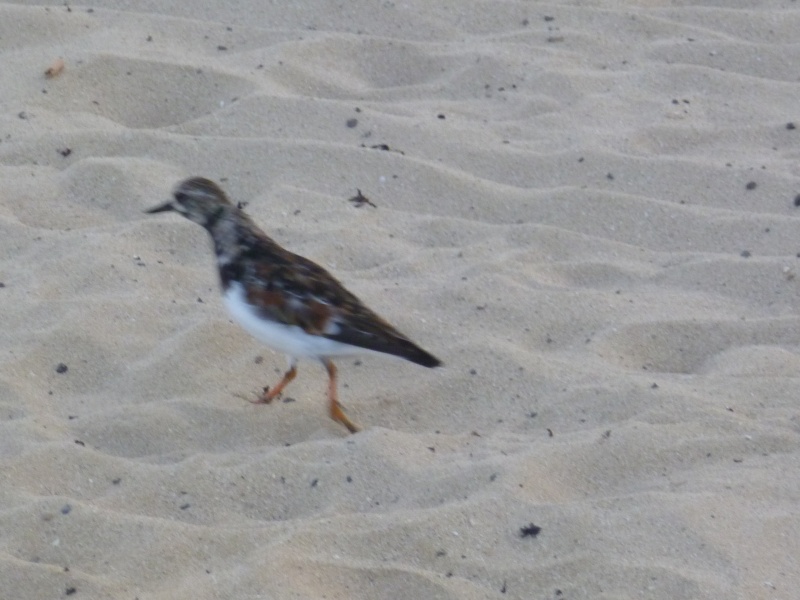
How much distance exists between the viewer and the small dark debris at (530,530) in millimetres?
3828

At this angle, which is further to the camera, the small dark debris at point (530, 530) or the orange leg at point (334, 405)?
the orange leg at point (334, 405)

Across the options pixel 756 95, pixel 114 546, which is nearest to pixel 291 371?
pixel 114 546

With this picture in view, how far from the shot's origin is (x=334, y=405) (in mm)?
4652

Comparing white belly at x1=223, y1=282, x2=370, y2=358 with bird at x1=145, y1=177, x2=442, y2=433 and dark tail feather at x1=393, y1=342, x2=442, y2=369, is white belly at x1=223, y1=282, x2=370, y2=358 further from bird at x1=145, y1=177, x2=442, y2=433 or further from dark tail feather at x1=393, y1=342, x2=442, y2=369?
dark tail feather at x1=393, y1=342, x2=442, y2=369

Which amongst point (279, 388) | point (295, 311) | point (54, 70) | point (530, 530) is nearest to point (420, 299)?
point (279, 388)

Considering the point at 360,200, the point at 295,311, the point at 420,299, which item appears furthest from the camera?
the point at 360,200

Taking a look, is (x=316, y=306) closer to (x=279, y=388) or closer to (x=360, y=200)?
(x=279, y=388)

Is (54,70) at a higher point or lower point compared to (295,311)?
lower

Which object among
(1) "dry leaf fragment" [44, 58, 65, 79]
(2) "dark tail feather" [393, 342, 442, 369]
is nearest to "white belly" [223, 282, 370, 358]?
(2) "dark tail feather" [393, 342, 442, 369]

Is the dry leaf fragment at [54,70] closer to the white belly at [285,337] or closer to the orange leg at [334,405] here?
the white belly at [285,337]

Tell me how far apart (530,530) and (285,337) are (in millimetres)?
1196

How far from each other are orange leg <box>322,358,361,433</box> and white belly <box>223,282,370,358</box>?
0.08 meters

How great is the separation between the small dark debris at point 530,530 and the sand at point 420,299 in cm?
5

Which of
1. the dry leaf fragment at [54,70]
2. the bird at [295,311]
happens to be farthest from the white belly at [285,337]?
the dry leaf fragment at [54,70]
